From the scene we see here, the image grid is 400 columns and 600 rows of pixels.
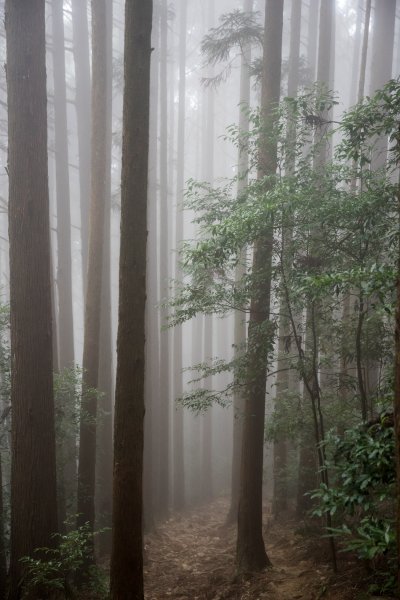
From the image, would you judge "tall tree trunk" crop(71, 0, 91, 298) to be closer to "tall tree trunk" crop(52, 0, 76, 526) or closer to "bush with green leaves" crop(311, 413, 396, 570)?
"tall tree trunk" crop(52, 0, 76, 526)

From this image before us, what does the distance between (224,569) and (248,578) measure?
146 centimetres

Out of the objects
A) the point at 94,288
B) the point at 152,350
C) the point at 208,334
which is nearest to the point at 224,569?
the point at 94,288

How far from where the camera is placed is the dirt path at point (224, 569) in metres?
7.95

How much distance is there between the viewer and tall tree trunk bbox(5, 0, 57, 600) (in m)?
6.84

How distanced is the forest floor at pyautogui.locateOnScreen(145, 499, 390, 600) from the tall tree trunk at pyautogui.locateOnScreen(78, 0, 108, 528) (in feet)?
7.91

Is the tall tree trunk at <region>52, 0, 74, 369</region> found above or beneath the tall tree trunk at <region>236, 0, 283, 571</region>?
above

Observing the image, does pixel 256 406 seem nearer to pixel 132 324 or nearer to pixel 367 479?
pixel 132 324

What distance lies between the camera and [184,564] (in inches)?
453

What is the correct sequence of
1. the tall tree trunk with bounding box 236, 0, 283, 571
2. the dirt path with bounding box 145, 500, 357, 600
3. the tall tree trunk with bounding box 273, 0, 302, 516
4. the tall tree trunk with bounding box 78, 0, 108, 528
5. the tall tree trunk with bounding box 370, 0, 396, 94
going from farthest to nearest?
the tall tree trunk with bounding box 370, 0, 396, 94
the tall tree trunk with bounding box 273, 0, 302, 516
the tall tree trunk with bounding box 78, 0, 108, 528
the tall tree trunk with bounding box 236, 0, 283, 571
the dirt path with bounding box 145, 500, 357, 600

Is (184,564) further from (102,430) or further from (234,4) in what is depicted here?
(234,4)

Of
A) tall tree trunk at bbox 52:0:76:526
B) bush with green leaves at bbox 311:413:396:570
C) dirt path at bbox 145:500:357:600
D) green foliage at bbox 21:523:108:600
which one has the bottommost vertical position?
dirt path at bbox 145:500:357:600

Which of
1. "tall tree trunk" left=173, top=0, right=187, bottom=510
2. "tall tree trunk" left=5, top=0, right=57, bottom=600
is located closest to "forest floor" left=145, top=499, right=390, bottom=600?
"tall tree trunk" left=5, top=0, right=57, bottom=600

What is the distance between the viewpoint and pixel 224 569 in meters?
9.98

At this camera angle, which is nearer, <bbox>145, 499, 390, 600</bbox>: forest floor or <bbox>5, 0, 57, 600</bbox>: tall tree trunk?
<bbox>5, 0, 57, 600</bbox>: tall tree trunk
